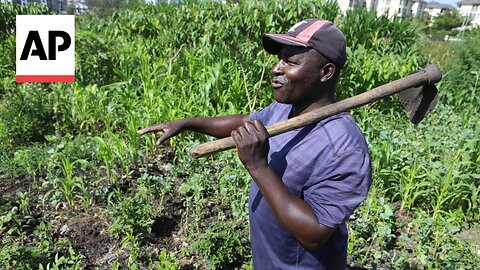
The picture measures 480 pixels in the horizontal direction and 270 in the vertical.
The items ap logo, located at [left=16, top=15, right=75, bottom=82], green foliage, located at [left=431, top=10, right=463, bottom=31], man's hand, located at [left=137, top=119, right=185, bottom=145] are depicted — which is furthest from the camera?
green foliage, located at [left=431, top=10, right=463, bottom=31]

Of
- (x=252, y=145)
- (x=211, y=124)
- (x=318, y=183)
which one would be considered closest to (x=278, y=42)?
(x=252, y=145)

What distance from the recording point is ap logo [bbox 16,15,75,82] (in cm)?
467

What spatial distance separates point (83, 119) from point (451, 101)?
4810 millimetres

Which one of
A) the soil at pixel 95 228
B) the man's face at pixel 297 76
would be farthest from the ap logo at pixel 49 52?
the man's face at pixel 297 76

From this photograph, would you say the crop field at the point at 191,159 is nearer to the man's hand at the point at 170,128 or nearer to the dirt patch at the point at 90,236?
the dirt patch at the point at 90,236

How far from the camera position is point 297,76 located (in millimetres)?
1177

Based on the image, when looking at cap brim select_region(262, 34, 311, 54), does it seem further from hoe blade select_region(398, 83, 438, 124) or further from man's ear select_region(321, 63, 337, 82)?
hoe blade select_region(398, 83, 438, 124)

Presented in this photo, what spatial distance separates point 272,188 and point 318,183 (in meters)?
0.15

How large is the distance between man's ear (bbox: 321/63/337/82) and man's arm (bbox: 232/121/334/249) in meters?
0.26

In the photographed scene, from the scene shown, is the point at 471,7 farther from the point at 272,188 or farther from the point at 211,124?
the point at 272,188

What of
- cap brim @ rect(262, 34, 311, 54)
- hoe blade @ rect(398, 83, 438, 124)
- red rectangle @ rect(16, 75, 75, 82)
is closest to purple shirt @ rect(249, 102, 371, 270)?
cap brim @ rect(262, 34, 311, 54)

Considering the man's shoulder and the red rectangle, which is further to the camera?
the red rectangle

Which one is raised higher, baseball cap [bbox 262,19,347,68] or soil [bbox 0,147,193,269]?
baseball cap [bbox 262,19,347,68]

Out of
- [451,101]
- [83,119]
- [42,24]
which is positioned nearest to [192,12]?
[42,24]
